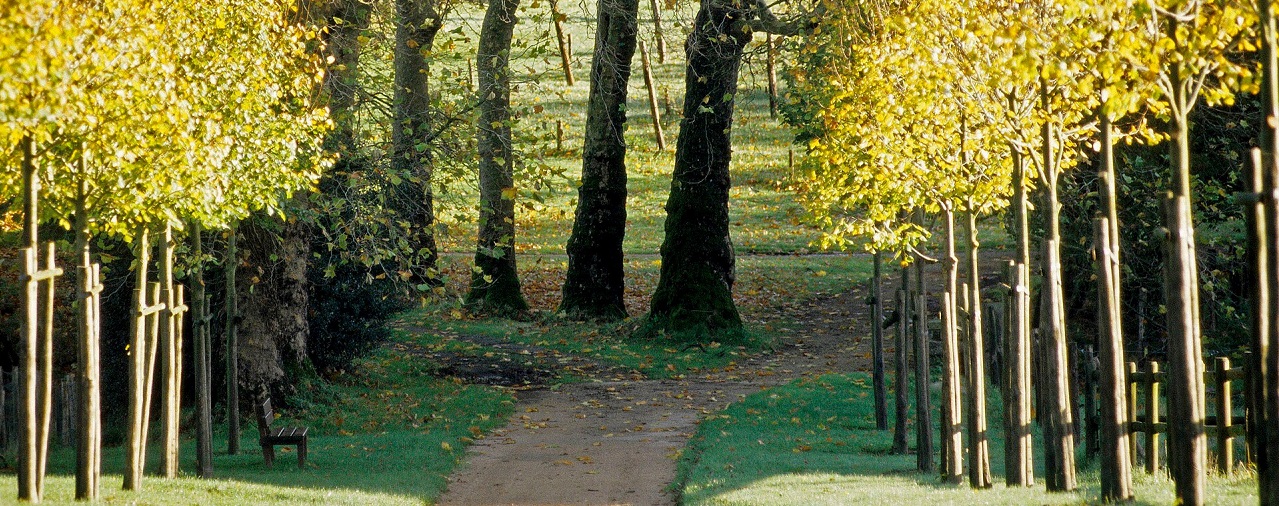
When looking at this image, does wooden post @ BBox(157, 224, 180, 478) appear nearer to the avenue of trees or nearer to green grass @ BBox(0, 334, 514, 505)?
the avenue of trees

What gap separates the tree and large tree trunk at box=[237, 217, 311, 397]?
7.41m

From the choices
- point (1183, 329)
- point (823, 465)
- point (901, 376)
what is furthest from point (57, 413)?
point (1183, 329)

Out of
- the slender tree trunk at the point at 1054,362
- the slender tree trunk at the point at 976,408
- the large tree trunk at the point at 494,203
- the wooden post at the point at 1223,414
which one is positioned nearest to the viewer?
the slender tree trunk at the point at 1054,362

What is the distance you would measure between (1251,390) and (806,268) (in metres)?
21.7

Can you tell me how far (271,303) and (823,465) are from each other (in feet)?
24.2

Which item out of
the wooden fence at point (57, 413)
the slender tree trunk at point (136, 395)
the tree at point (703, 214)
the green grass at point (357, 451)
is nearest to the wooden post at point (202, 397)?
the green grass at point (357, 451)

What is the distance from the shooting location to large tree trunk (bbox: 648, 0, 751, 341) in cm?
2058

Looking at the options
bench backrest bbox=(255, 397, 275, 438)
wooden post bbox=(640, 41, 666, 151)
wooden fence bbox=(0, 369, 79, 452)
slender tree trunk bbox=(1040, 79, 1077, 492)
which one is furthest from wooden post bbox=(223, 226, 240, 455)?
wooden post bbox=(640, 41, 666, 151)

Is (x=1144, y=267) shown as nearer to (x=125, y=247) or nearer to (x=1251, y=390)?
(x=1251, y=390)

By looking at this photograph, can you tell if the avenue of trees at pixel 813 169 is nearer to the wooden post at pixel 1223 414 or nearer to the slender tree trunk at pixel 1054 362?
the slender tree trunk at pixel 1054 362

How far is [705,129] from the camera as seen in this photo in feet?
68.4

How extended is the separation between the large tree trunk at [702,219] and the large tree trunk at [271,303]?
7.40 metres

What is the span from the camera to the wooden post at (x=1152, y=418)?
8.51m

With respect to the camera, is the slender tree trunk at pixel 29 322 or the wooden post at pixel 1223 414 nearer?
the slender tree trunk at pixel 29 322
